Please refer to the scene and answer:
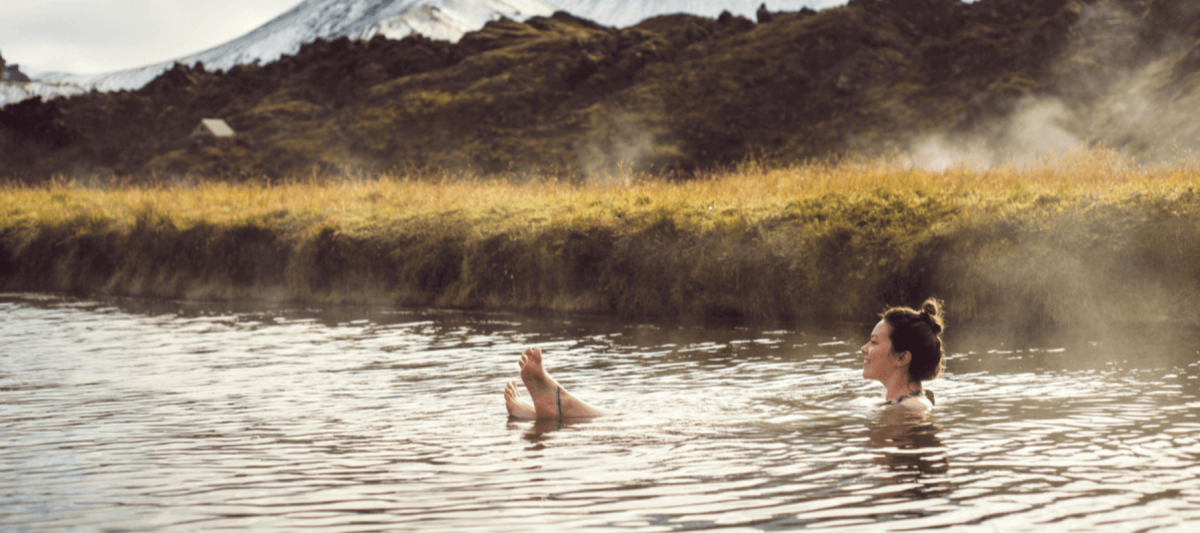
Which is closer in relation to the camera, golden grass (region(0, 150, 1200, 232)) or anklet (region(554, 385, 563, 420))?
anklet (region(554, 385, 563, 420))

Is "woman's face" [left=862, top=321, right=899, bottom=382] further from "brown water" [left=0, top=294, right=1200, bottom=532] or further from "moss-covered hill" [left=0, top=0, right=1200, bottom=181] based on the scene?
"moss-covered hill" [left=0, top=0, right=1200, bottom=181]

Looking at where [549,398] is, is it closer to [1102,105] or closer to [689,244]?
[689,244]

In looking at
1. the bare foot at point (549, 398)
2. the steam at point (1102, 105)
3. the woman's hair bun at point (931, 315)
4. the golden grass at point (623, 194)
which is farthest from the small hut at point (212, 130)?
the woman's hair bun at point (931, 315)

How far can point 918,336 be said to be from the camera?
8047mm

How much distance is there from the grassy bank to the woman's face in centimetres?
785

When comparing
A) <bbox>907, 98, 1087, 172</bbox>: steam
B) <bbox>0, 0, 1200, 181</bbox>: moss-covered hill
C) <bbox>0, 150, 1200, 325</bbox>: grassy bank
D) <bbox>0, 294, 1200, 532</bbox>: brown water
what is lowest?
<bbox>0, 294, 1200, 532</bbox>: brown water

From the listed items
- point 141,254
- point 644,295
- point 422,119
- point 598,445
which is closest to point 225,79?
point 422,119

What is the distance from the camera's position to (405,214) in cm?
2245

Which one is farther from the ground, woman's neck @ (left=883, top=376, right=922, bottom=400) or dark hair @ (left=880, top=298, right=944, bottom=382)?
dark hair @ (left=880, top=298, right=944, bottom=382)

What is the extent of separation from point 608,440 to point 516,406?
1267mm

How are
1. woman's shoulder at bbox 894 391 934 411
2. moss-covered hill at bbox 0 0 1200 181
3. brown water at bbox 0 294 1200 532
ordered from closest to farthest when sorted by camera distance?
brown water at bbox 0 294 1200 532, woman's shoulder at bbox 894 391 934 411, moss-covered hill at bbox 0 0 1200 181

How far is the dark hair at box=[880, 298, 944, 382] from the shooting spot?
7.98 meters

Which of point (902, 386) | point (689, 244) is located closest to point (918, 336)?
point (902, 386)

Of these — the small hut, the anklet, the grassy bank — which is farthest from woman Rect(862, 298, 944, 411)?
the small hut
